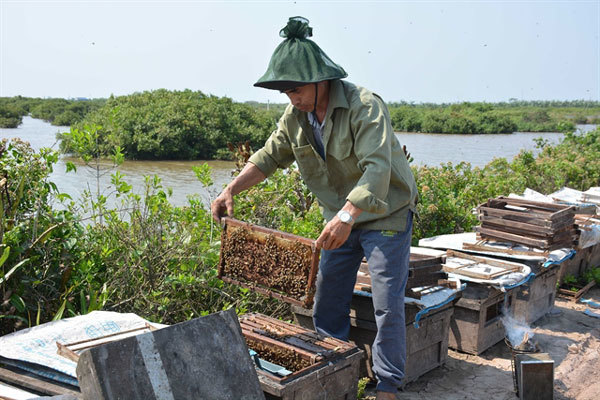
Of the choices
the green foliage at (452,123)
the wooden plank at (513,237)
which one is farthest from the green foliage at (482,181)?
the green foliage at (452,123)

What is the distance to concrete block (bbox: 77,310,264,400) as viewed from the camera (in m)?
2.30

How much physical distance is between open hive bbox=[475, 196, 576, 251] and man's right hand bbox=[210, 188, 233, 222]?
374 centimetres

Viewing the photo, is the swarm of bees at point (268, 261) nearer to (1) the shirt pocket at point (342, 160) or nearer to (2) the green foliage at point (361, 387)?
(1) the shirt pocket at point (342, 160)

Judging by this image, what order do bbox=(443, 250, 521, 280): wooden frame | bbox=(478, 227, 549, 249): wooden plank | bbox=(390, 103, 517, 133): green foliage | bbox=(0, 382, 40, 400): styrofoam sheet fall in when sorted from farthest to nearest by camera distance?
bbox=(390, 103, 517, 133): green foliage < bbox=(478, 227, 549, 249): wooden plank < bbox=(443, 250, 521, 280): wooden frame < bbox=(0, 382, 40, 400): styrofoam sheet

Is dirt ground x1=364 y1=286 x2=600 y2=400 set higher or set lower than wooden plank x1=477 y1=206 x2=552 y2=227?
lower

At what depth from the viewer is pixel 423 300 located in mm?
4449

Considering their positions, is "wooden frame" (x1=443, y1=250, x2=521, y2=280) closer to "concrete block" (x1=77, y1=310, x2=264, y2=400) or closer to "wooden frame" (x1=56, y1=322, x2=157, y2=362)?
"concrete block" (x1=77, y1=310, x2=264, y2=400)

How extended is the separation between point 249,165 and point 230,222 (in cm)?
46

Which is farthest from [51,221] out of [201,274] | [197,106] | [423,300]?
[197,106]

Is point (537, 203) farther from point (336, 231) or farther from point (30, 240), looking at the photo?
point (30, 240)

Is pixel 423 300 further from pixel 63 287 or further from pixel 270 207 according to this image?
pixel 63 287

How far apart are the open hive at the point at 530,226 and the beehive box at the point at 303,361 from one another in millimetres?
3562

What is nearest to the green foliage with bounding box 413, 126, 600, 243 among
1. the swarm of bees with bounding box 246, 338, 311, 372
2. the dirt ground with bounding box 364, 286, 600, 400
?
the dirt ground with bounding box 364, 286, 600, 400

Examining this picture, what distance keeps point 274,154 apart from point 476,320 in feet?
8.21
